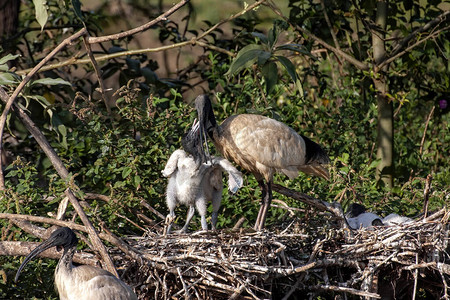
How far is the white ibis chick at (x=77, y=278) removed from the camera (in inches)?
179

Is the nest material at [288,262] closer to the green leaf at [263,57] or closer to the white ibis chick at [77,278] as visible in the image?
the white ibis chick at [77,278]

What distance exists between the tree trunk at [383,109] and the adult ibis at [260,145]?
1906 mm

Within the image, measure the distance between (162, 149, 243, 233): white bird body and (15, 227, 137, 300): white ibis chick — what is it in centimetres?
89

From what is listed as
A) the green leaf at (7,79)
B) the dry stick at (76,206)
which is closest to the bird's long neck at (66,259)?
the dry stick at (76,206)

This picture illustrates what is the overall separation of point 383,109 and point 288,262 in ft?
10.8

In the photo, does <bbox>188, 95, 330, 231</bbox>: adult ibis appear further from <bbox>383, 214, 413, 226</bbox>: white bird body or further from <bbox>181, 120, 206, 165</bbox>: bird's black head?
<bbox>383, 214, 413, 226</bbox>: white bird body

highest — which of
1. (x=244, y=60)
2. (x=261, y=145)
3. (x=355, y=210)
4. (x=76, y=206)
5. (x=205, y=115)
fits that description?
(x=244, y=60)

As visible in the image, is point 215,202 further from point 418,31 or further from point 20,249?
point 418,31

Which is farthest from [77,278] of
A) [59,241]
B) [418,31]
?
[418,31]

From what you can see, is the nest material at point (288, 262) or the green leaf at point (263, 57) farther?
the green leaf at point (263, 57)

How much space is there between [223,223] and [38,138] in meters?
1.63

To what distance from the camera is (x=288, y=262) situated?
5.10m

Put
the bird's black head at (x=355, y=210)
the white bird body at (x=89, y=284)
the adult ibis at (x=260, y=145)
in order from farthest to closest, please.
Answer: the bird's black head at (x=355, y=210) → the adult ibis at (x=260, y=145) → the white bird body at (x=89, y=284)

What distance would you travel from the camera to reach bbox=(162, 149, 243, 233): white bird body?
5.56m
